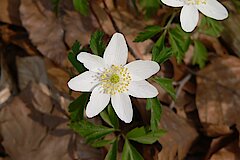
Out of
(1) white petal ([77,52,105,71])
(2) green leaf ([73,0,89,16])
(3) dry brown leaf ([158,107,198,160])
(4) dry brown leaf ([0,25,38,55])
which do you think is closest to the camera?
(1) white petal ([77,52,105,71])

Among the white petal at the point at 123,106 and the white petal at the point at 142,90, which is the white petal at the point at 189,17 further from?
the white petal at the point at 123,106

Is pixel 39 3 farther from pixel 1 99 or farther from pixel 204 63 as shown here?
pixel 204 63

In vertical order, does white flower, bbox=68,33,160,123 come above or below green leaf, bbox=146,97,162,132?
above

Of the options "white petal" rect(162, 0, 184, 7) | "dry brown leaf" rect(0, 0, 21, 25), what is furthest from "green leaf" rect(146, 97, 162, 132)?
"dry brown leaf" rect(0, 0, 21, 25)

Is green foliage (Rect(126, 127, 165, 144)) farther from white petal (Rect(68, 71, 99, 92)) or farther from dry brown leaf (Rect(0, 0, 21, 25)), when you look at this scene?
dry brown leaf (Rect(0, 0, 21, 25))

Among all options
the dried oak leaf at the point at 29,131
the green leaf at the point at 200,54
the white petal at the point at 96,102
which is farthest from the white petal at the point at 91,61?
the green leaf at the point at 200,54

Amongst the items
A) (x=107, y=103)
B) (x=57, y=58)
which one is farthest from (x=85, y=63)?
(x=57, y=58)

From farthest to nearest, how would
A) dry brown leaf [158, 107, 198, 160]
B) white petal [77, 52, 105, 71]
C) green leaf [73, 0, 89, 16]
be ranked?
dry brown leaf [158, 107, 198, 160], green leaf [73, 0, 89, 16], white petal [77, 52, 105, 71]
